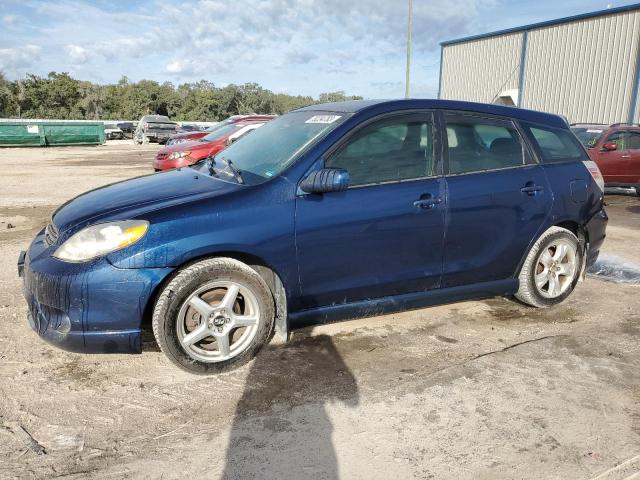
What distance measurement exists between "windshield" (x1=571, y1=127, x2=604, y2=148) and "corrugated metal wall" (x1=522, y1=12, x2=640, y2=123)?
1298 cm

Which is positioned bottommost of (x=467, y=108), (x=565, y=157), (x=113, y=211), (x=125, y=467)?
(x=125, y=467)

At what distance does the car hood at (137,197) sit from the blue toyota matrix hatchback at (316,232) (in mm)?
18

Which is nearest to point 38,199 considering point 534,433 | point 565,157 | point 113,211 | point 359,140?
point 113,211

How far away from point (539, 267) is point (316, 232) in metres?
2.15

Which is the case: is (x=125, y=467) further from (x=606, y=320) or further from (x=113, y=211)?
(x=606, y=320)

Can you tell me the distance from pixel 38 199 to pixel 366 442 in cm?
963

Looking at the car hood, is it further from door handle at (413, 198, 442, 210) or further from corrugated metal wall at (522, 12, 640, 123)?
corrugated metal wall at (522, 12, 640, 123)

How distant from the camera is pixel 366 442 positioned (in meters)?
2.57

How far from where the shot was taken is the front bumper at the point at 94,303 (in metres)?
2.90

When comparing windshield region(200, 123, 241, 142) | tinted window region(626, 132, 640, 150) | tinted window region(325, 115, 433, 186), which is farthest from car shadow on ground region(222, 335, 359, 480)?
tinted window region(626, 132, 640, 150)

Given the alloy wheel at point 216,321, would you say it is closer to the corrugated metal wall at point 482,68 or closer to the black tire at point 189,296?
the black tire at point 189,296

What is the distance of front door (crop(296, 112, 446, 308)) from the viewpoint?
333 cm

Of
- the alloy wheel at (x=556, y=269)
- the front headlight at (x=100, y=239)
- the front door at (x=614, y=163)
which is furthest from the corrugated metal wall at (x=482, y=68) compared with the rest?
the front headlight at (x=100, y=239)

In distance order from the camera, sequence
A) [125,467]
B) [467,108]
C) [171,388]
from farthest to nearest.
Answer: [467,108] → [171,388] → [125,467]
